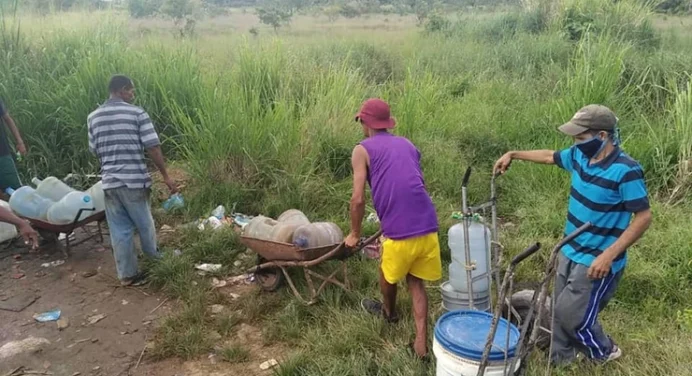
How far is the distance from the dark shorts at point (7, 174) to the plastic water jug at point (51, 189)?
32.1 inches

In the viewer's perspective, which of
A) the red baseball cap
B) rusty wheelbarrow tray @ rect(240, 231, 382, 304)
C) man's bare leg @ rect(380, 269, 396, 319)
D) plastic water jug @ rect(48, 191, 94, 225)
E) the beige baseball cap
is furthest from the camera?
plastic water jug @ rect(48, 191, 94, 225)

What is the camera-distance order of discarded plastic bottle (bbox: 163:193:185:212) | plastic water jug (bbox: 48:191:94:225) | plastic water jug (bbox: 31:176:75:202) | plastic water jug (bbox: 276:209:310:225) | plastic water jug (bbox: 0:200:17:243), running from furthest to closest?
discarded plastic bottle (bbox: 163:193:185:212), plastic water jug (bbox: 0:200:17:243), plastic water jug (bbox: 31:176:75:202), plastic water jug (bbox: 48:191:94:225), plastic water jug (bbox: 276:209:310:225)

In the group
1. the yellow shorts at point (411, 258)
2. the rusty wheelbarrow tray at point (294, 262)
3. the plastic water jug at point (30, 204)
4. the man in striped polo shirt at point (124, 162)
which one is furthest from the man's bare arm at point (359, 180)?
the plastic water jug at point (30, 204)

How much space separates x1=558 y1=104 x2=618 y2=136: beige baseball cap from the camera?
117 inches

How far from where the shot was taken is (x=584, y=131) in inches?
119

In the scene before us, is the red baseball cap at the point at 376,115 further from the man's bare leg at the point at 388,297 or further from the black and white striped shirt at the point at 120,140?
the black and white striped shirt at the point at 120,140

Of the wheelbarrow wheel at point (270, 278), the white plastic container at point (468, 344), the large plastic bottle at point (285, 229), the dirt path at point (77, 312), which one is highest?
the white plastic container at point (468, 344)

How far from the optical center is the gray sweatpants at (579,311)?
122 inches

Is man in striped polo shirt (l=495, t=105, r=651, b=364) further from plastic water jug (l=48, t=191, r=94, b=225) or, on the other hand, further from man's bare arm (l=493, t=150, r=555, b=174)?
plastic water jug (l=48, t=191, r=94, b=225)

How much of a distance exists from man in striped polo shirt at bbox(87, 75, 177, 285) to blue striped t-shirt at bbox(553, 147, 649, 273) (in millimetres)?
3542

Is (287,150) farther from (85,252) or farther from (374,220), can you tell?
(85,252)

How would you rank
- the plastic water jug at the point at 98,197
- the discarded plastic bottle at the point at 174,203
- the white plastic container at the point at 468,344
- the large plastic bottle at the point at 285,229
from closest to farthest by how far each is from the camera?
the white plastic container at the point at 468,344 → the large plastic bottle at the point at 285,229 → the plastic water jug at the point at 98,197 → the discarded plastic bottle at the point at 174,203

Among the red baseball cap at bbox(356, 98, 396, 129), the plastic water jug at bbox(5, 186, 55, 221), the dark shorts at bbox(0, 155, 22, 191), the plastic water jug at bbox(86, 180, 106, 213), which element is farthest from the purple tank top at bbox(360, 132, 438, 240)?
the dark shorts at bbox(0, 155, 22, 191)

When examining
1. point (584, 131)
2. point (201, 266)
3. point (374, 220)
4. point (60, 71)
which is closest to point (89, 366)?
point (201, 266)
